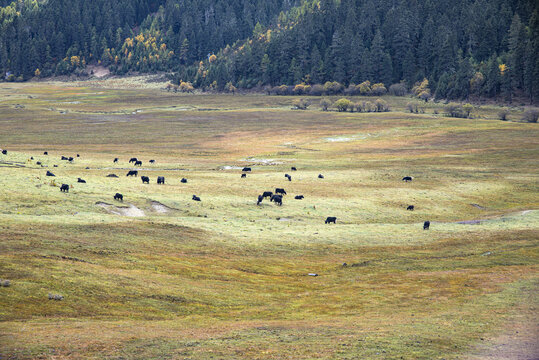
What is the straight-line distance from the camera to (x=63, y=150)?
124 metres

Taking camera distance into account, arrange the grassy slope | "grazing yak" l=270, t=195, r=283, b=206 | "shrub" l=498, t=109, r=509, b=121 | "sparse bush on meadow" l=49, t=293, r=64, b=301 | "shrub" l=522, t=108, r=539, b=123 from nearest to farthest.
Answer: the grassy slope, "sparse bush on meadow" l=49, t=293, r=64, b=301, "grazing yak" l=270, t=195, r=283, b=206, "shrub" l=522, t=108, r=539, b=123, "shrub" l=498, t=109, r=509, b=121

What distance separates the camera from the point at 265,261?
45.0 m

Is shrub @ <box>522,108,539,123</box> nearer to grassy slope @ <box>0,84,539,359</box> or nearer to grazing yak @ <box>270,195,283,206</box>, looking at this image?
grassy slope @ <box>0,84,539,359</box>

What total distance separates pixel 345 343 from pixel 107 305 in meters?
12.9

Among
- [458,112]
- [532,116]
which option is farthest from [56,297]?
[458,112]

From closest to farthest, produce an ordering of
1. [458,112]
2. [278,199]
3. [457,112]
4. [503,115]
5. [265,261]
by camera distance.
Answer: [265,261]
[278,199]
[503,115]
[458,112]
[457,112]

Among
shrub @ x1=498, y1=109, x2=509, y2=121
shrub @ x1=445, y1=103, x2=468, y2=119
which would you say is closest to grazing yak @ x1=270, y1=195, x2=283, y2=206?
shrub @ x1=498, y1=109, x2=509, y2=121

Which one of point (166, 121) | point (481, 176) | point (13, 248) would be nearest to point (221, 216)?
point (13, 248)

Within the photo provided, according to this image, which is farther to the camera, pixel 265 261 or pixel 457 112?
pixel 457 112

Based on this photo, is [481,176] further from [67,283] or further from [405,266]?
[67,283]

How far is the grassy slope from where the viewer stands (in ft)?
A: 86.1

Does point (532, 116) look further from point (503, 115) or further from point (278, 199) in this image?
point (278, 199)

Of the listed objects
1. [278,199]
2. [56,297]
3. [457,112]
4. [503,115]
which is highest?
[457,112]

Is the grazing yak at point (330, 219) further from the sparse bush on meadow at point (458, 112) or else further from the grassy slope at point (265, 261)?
the sparse bush on meadow at point (458, 112)
